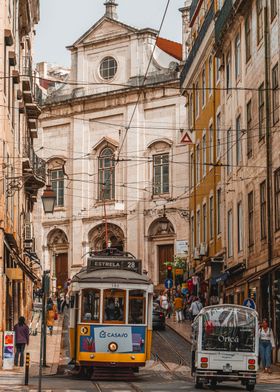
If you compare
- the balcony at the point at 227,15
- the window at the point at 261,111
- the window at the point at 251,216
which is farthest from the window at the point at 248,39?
the window at the point at 251,216

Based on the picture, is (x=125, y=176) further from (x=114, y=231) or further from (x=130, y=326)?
→ (x=130, y=326)

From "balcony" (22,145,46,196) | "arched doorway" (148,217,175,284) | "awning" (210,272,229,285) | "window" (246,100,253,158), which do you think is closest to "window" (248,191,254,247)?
"window" (246,100,253,158)

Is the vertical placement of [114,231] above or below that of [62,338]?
above

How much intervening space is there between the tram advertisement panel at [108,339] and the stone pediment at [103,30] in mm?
47860

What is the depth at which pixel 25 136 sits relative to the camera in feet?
148

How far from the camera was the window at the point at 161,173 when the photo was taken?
67.6 meters

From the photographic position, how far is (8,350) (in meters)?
28.9

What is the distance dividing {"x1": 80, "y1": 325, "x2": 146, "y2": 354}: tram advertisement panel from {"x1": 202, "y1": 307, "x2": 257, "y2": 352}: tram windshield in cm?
236

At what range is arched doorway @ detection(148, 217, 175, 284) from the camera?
220ft

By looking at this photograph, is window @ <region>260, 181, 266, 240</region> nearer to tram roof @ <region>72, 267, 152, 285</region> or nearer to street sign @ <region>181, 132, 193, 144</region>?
tram roof @ <region>72, 267, 152, 285</region>

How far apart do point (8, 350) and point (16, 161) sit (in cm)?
1173

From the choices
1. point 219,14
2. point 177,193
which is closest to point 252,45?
point 219,14

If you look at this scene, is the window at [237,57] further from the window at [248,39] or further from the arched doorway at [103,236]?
the arched doorway at [103,236]

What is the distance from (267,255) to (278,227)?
154cm
